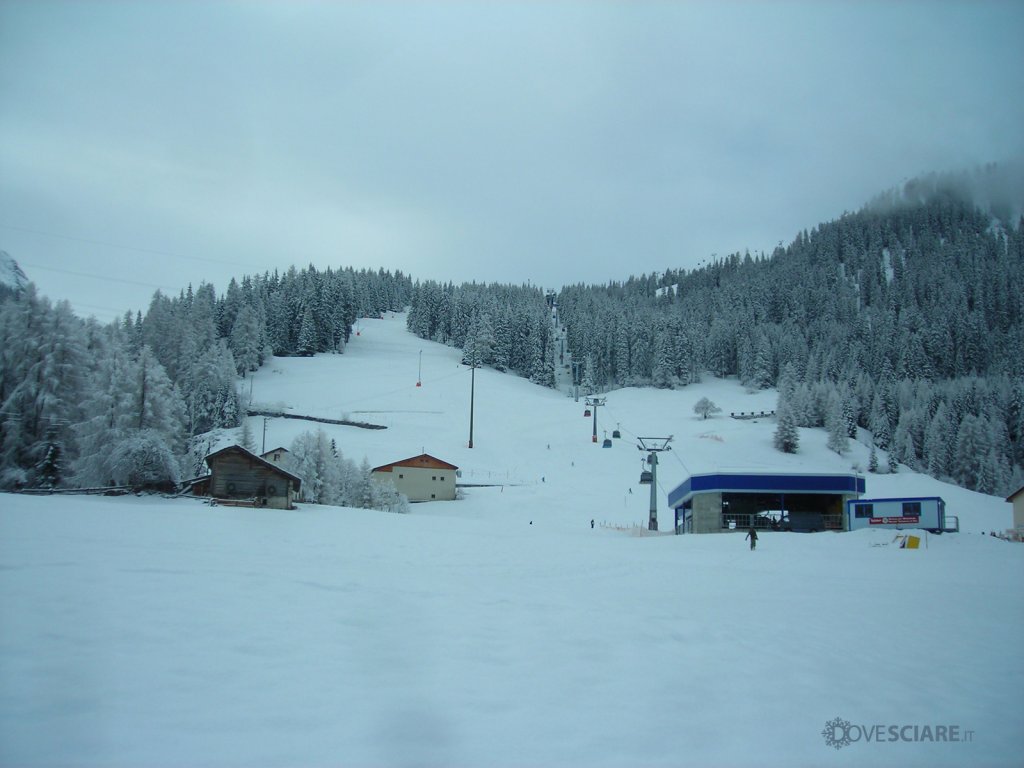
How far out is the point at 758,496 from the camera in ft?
149

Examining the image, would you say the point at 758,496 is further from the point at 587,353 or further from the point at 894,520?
the point at 587,353

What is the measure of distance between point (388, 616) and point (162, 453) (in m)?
25.0

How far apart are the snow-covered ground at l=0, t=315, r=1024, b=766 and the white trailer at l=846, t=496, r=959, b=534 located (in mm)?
17460

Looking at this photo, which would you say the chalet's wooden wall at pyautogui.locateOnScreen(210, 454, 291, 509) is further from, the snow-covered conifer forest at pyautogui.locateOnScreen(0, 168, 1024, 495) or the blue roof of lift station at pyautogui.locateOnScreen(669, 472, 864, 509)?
the blue roof of lift station at pyautogui.locateOnScreen(669, 472, 864, 509)

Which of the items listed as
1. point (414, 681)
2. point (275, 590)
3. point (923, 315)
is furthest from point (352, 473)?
point (923, 315)

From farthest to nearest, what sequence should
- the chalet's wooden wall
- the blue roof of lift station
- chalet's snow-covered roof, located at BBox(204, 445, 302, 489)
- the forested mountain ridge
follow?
the forested mountain ridge → the blue roof of lift station → chalet's snow-covered roof, located at BBox(204, 445, 302, 489) → the chalet's wooden wall

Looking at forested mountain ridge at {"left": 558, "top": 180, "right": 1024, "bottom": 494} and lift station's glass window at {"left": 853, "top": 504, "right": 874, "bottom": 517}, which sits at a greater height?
forested mountain ridge at {"left": 558, "top": 180, "right": 1024, "bottom": 494}

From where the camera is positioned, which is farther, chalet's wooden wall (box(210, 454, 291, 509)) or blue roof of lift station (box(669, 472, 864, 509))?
blue roof of lift station (box(669, 472, 864, 509))

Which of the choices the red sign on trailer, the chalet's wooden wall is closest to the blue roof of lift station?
the red sign on trailer

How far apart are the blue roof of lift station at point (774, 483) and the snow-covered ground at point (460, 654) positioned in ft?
69.3

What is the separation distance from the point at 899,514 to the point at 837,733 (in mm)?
35441

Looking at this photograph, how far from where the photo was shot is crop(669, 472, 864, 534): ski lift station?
136 ft

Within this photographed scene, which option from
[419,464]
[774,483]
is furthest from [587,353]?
[774,483]

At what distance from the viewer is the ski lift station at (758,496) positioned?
41.4 meters
